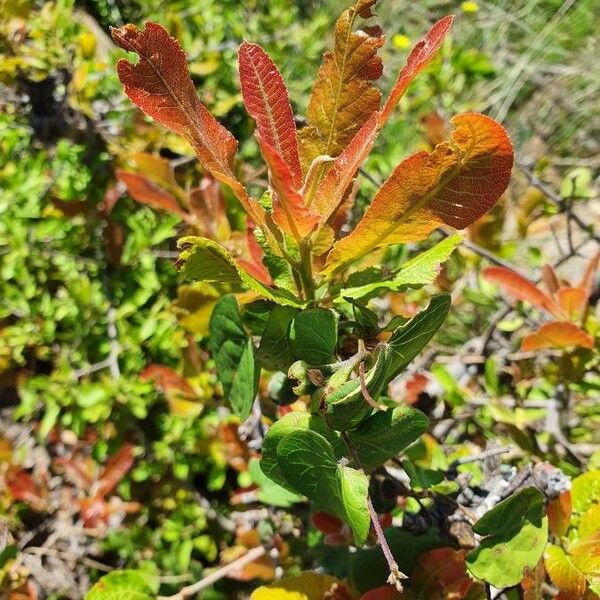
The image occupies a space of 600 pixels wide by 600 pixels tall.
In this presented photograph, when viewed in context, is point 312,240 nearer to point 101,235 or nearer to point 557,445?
point 557,445

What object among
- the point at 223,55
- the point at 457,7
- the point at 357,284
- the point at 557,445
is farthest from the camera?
the point at 457,7

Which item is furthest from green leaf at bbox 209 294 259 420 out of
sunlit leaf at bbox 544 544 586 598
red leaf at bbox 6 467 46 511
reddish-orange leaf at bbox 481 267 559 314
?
red leaf at bbox 6 467 46 511

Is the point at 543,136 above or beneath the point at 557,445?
beneath

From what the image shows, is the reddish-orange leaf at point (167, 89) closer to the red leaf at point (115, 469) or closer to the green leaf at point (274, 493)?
the green leaf at point (274, 493)

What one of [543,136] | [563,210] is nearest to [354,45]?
[563,210]

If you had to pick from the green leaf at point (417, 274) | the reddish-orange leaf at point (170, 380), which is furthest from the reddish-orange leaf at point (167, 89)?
the reddish-orange leaf at point (170, 380)

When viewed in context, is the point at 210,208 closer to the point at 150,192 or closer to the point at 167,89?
the point at 150,192

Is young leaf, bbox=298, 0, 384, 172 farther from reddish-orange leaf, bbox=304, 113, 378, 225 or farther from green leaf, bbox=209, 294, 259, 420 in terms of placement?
green leaf, bbox=209, 294, 259, 420
